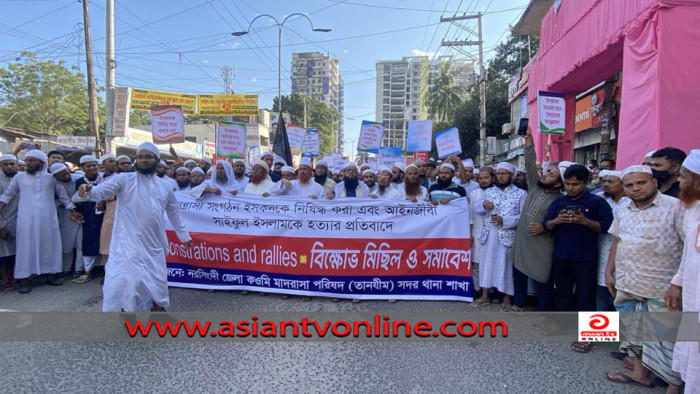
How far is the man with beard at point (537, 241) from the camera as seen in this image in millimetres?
3670

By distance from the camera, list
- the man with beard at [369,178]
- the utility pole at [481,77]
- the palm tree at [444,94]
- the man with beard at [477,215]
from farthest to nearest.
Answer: the palm tree at [444,94], the utility pole at [481,77], the man with beard at [369,178], the man with beard at [477,215]

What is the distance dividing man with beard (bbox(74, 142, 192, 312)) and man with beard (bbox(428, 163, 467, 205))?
2.91 meters

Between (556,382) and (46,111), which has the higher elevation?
(46,111)

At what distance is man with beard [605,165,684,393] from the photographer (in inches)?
102

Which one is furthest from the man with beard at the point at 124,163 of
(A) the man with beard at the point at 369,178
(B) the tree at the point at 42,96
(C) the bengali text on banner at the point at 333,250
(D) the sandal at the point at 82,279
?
(B) the tree at the point at 42,96

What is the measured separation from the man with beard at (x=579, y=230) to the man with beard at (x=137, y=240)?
3.54 meters

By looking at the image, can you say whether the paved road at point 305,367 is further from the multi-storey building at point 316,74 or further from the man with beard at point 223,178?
the multi-storey building at point 316,74

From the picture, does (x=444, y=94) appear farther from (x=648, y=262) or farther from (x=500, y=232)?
(x=648, y=262)

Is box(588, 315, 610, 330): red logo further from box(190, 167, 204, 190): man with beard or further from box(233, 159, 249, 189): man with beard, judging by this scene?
box(190, 167, 204, 190): man with beard

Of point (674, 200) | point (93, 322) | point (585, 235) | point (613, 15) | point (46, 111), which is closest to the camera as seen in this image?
point (674, 200)

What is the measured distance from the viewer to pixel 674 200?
2664 millimetres

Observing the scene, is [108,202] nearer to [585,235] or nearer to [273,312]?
[273,312]

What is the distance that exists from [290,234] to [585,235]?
2.95 meters

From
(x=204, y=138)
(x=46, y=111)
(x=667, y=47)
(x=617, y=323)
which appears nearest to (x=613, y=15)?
(x=667, y=47)
